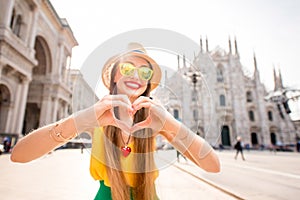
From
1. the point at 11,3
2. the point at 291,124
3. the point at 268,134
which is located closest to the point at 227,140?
the point at 268,134

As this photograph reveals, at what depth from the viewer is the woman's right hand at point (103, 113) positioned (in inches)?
32.0

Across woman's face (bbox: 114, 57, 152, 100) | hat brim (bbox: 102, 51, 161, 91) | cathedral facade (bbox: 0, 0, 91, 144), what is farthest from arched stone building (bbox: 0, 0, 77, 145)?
woman's face (bbox: 114, 57, 152, 100)

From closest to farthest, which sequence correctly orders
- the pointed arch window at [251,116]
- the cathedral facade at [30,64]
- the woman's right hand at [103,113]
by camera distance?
the woman's right hand at [103,113] → the cathedral facade at [30,64] → the pointed arch window at [251,116]

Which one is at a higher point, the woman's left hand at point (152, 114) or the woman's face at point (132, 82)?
the woman's face at point (132, 82)

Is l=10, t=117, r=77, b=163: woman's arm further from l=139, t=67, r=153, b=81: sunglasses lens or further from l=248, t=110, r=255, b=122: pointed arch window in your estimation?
l=248, t=110, r=255, b=122: pointed arch window

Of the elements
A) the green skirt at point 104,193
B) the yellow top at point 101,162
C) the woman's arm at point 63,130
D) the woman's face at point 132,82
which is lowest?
the green skirt at point 104,193

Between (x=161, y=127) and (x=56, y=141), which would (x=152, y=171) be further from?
(x=56, y=141)

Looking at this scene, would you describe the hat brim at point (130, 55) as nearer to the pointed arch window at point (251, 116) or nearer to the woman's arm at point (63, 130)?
the woman's arm at point (63, 130)

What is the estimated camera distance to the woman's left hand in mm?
844

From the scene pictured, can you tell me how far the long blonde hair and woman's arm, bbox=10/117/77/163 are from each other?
0.69 ft

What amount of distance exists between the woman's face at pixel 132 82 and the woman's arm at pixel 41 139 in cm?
30

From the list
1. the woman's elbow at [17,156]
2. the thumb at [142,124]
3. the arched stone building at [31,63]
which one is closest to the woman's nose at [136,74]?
the thumb at [142,124]

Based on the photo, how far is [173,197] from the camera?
336 cm

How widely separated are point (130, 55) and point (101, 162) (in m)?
0.63
